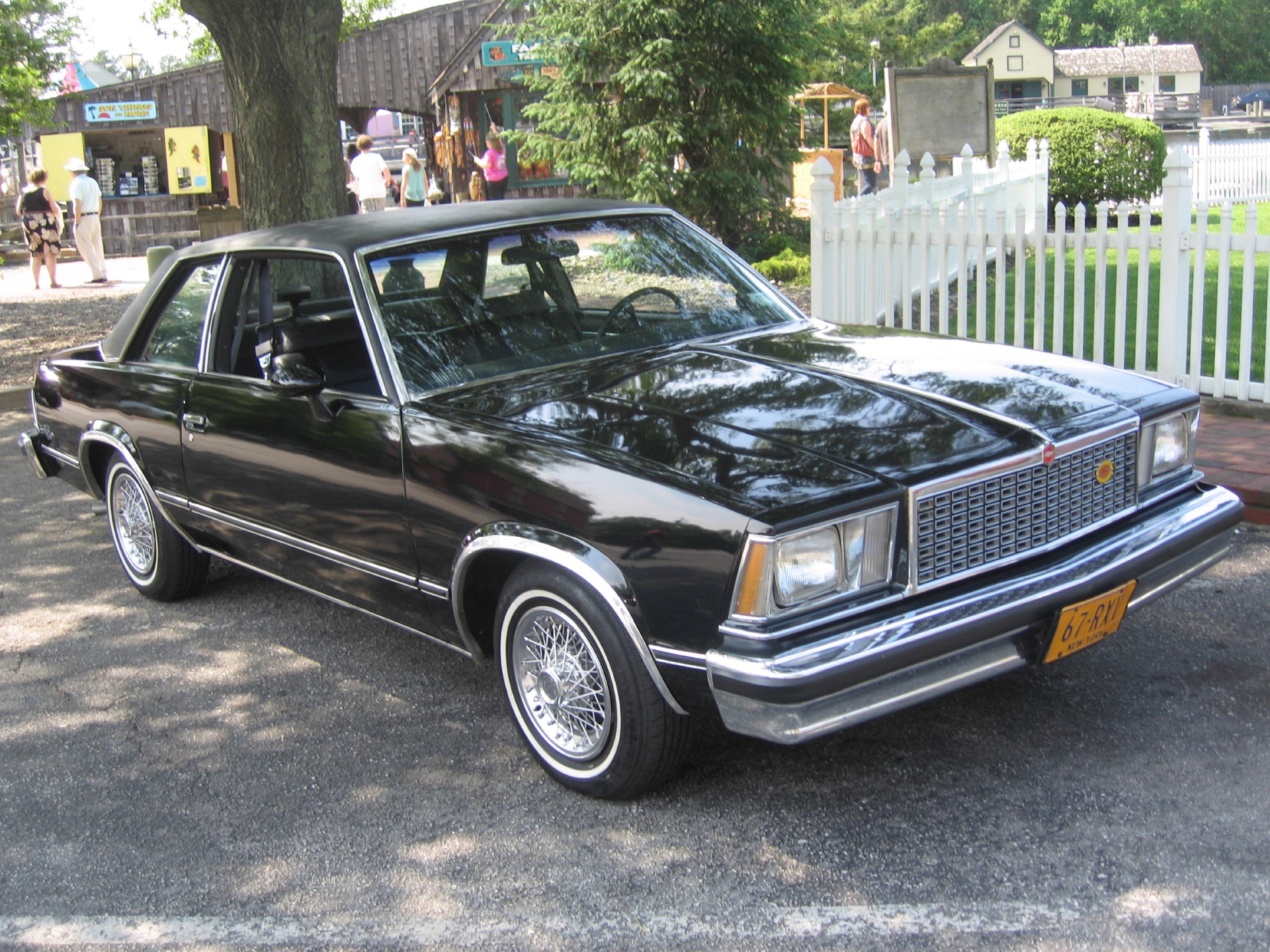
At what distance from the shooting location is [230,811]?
144 inches

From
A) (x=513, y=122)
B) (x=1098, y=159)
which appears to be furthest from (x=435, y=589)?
(x=513, y=122)

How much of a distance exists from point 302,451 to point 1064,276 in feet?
17.4

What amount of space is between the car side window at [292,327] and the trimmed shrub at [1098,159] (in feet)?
47.0

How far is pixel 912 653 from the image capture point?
3.06m

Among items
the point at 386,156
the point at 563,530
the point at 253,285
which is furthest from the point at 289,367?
the point at 386,156

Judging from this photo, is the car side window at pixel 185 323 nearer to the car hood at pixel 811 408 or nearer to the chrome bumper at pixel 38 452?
the chrome bumper at pixel 38 452

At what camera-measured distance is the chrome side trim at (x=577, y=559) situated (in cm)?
318

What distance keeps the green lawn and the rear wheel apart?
17.4ft

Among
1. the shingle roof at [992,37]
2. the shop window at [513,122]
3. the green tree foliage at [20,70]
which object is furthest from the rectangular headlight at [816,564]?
the shingle roof at [992,37]

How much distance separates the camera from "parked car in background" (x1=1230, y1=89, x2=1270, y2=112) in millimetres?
92000

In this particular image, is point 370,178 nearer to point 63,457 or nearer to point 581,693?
point 63,457

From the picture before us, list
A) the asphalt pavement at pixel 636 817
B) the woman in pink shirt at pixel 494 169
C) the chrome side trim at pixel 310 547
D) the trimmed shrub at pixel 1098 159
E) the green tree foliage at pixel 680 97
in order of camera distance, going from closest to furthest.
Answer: the asphalt pavement at pixel 636 817 → the chrome side trim at pixel 310 547 → the green tree foliage at pixel 680 97 → the trimmed shrub at pixel 1098 159 → the woman in pink shirt at pixel 494 169

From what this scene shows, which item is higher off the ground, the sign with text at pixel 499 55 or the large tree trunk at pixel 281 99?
the sign with text at pixel 499 55

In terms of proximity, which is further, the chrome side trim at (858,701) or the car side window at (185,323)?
the car side window at (185,323)
